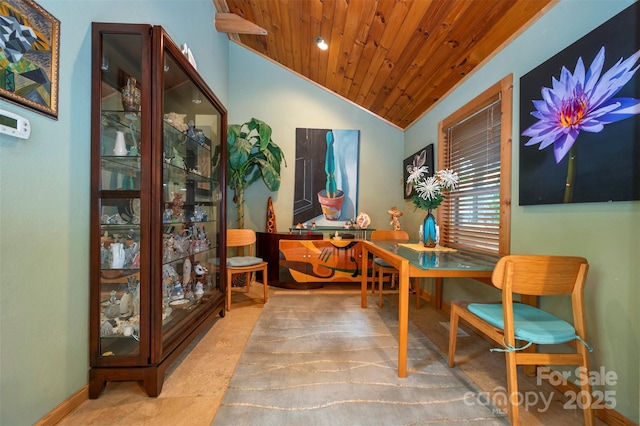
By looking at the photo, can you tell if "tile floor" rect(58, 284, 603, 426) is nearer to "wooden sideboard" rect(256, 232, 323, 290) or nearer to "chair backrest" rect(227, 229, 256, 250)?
"chair backrest" rect(227, 229, 256, 250)

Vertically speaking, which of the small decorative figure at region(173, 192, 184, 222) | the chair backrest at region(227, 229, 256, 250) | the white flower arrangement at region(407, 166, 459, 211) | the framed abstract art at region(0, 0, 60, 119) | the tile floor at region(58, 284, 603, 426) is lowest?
the tile floor at region(58, 284, 603, 426)

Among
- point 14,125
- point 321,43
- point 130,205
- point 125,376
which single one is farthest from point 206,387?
point 321,43

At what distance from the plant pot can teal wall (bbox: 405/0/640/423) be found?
2286 millimetres

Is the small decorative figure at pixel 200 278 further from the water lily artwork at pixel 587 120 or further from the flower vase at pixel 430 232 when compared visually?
the water lily artwork at pixel 587 120

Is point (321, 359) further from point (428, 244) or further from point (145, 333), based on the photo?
point (428, 244)

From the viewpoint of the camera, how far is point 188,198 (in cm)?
207

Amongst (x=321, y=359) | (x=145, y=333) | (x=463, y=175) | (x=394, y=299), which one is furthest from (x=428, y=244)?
(x=145, y=333)

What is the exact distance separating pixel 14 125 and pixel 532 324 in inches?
98.3

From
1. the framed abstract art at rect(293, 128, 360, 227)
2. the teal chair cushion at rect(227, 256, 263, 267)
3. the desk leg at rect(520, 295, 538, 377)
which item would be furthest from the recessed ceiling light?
the desk leg at rect(520, 295, 538, 377)

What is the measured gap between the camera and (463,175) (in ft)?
8.07

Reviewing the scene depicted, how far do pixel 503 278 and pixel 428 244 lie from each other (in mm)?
1096

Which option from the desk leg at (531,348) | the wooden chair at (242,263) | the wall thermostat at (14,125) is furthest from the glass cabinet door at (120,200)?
the desk leg at (531,348)

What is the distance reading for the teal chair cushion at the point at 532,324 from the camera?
109cm

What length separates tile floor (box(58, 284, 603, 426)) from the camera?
3.90ft
